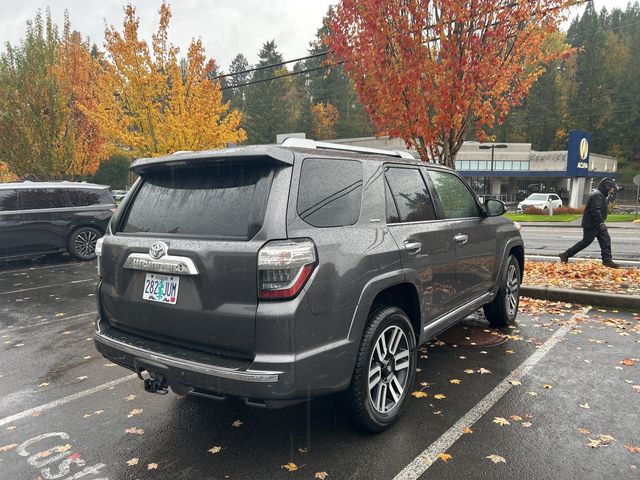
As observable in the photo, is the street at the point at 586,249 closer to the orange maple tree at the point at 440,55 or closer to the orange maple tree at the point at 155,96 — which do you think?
the orange maple tree at the point at 440,55

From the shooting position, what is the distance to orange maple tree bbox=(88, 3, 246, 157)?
1398 centimetres

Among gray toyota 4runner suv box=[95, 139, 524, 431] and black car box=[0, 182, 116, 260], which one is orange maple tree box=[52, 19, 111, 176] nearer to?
black car box=[0, 182, 116, 260]

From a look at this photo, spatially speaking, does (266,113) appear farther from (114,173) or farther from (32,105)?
(32,105)

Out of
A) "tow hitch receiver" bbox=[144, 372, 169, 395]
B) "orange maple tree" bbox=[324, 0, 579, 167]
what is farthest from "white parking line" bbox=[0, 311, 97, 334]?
"orange maple tree" bbox=[324, 0, 579, 167]

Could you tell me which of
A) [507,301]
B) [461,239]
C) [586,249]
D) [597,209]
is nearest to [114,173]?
[586,249]

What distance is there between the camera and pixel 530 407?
139 inches

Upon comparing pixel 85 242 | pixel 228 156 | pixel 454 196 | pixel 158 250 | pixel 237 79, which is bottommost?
pixel 85 242

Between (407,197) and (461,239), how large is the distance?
88 centimetres

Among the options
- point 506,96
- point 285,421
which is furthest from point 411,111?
point 285,421

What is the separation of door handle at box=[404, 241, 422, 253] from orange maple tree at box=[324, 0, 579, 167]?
5.10m

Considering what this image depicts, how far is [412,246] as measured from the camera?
3.46 m

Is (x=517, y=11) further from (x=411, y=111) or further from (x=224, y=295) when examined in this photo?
(x=224, y=295)

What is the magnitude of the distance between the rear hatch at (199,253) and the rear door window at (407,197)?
1074mm

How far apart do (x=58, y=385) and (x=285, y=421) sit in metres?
2.29
